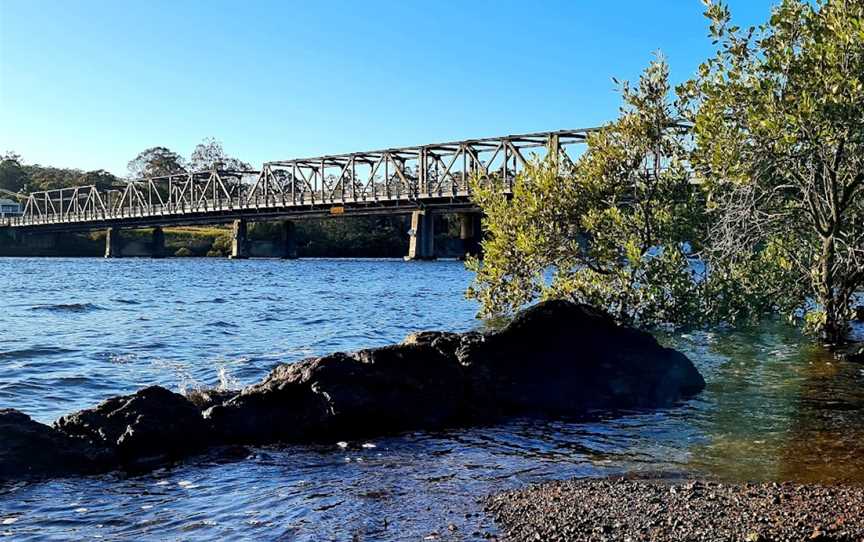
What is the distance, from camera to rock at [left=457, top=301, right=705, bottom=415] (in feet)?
44.3

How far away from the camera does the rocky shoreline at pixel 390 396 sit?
10016 mm

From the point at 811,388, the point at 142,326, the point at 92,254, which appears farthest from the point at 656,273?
the point at 92,254

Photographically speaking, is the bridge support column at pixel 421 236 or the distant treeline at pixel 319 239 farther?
the distant treeline at pixel 319 239

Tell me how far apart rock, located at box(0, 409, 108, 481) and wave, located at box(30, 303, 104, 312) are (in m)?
26.1

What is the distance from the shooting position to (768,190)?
17.1 m

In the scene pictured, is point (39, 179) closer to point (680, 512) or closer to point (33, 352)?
point (33, 352)

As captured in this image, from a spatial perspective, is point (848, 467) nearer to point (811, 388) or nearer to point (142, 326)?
point (811, 388)

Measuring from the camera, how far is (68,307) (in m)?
34.6

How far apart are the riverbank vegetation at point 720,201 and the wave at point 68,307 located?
20.0 metres

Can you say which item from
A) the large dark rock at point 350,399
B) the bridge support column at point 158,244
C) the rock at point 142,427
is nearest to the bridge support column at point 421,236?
the bridge support column at point 158,244

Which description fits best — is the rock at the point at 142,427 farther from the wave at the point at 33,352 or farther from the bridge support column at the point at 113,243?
the bridge support column at the point at 113,243

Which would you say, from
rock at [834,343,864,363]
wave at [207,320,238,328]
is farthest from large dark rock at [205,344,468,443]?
wave at [207,320,238,328]

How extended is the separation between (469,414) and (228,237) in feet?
455

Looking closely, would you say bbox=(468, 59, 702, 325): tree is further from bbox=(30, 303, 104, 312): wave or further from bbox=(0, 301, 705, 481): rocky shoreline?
bbox=(30, 303, 104, 312): wave
